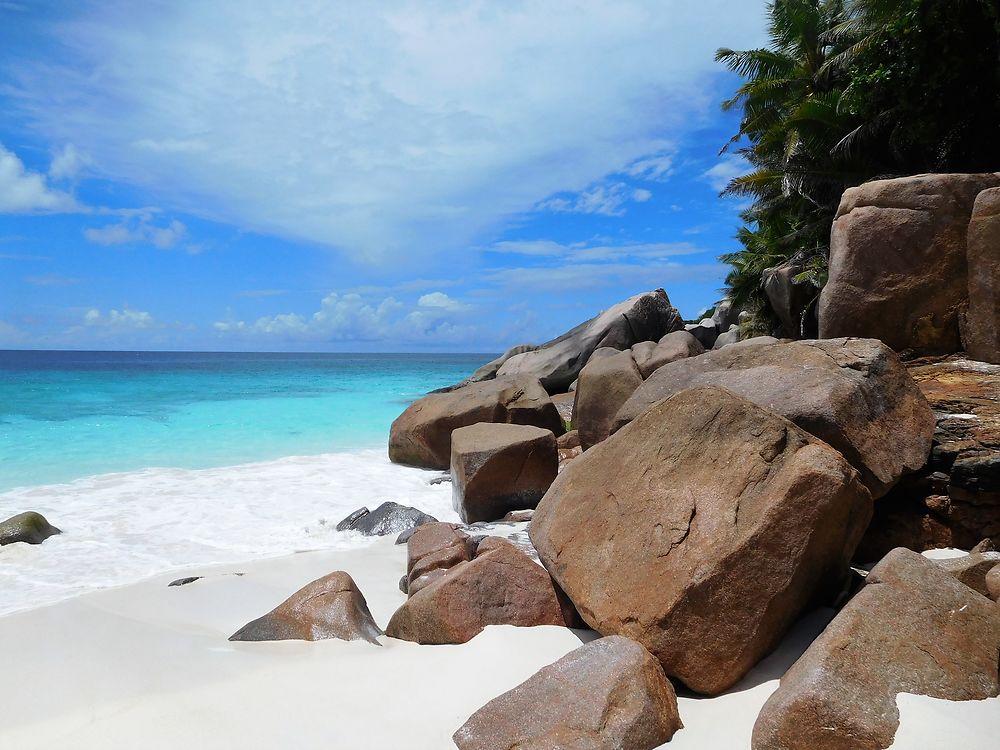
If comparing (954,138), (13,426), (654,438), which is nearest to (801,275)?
(954,138)

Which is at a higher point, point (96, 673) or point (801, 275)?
point (801, 275)

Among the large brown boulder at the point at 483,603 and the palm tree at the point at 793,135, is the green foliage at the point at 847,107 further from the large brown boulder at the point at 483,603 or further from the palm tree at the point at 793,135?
the large brown boulder at the point at 483,603

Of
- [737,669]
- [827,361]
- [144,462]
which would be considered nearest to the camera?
[737,669]

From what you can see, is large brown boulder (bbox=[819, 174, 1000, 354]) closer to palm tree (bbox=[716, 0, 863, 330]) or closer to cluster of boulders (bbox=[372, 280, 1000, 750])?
cluster of boulders (bbox=[372, 280, 1000, 750])

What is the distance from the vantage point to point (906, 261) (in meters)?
6.48

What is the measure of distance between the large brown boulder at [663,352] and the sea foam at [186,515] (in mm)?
4382

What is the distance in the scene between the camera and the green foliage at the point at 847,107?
45.2 ft

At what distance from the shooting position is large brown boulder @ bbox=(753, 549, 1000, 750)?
2596mm

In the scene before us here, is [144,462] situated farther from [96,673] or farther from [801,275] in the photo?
[801,275]

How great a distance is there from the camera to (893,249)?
21.3ft

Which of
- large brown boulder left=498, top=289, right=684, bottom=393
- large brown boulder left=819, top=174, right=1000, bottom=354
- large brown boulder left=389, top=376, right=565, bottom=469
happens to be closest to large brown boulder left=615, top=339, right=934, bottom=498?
large brown boulder left=819, top=174, right=1000, bottom=354

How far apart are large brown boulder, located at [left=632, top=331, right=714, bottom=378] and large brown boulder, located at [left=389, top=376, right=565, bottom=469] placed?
6.55 feet

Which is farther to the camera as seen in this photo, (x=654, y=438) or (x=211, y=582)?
(x=211, y=582)

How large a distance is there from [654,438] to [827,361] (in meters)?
1.74
